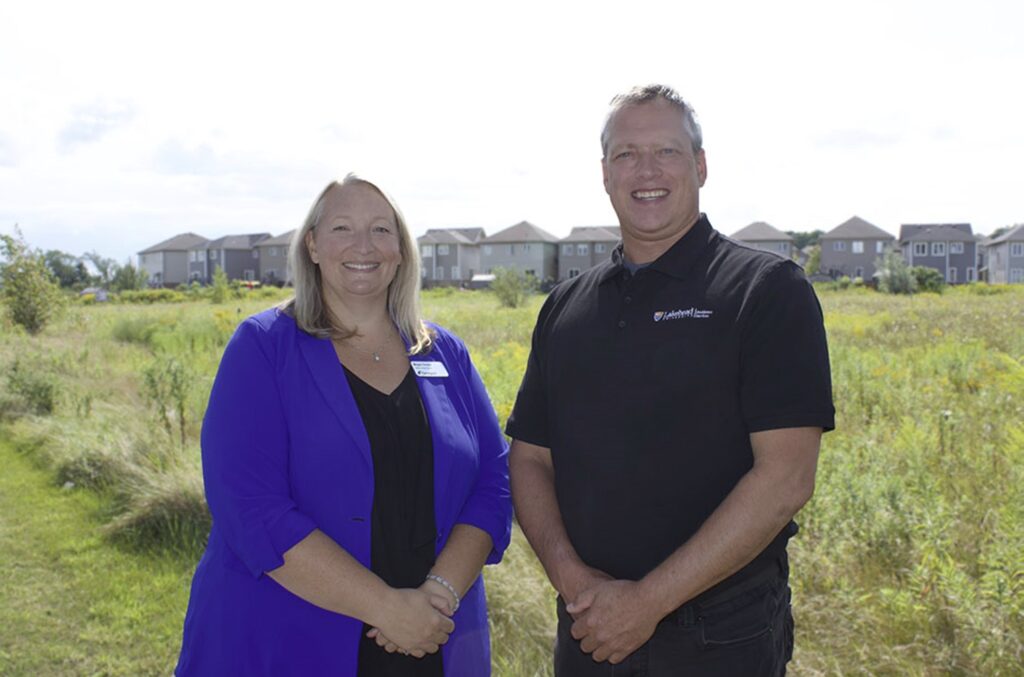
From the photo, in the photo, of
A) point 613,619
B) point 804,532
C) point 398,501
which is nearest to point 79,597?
point 398,501

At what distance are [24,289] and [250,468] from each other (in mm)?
22565

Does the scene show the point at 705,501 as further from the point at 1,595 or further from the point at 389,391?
the point at 1,595

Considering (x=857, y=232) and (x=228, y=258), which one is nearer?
(x=857, y=232)

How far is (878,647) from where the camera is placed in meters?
3.91

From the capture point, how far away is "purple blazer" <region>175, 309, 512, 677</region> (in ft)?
8.10

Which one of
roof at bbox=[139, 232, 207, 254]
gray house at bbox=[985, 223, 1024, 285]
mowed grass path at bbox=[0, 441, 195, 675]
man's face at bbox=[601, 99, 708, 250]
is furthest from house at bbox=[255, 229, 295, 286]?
man's face at bbox=[601, 99, 708, 250]

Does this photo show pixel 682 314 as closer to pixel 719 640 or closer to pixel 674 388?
pixel 674 388

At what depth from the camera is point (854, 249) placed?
82938mm

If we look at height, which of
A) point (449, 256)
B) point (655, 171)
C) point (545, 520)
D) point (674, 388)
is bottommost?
point (545, 520)

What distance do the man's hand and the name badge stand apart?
0.94 metres

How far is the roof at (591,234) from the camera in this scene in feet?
279

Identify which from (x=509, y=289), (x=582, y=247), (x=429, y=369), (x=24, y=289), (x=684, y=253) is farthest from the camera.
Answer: (x=582, y=247)

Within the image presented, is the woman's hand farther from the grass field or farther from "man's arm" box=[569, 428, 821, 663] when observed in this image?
the grass field

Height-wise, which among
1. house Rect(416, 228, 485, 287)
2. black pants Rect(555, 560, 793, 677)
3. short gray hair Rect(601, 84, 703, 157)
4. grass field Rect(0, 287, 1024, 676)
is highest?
house Rect(416, 228, 485, 287)
